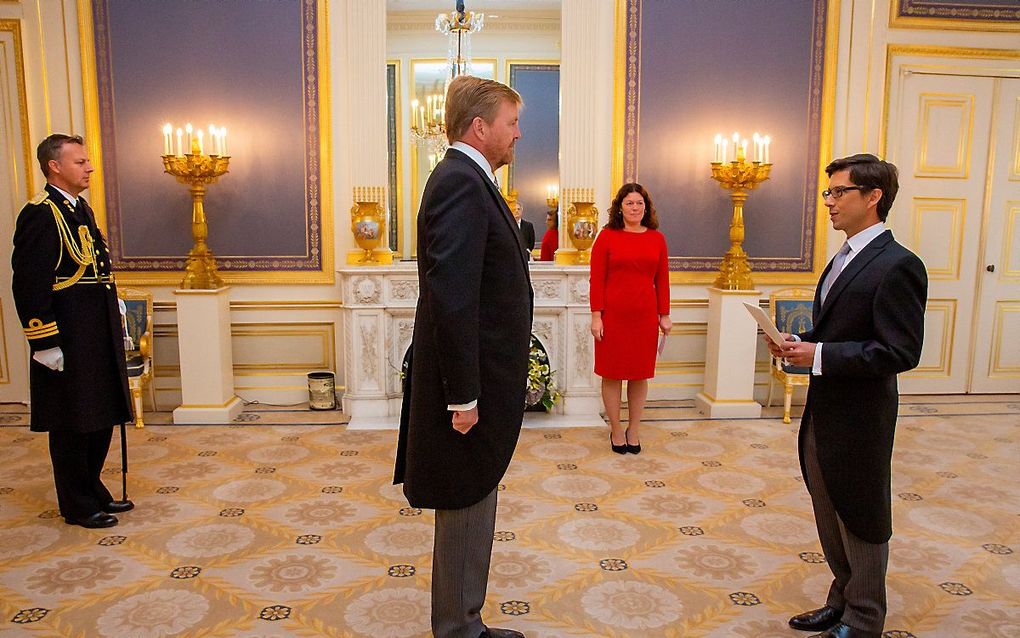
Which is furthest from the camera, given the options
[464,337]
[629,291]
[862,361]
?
[629,291]

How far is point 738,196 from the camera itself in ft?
16.8

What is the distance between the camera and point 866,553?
2105 millimetres

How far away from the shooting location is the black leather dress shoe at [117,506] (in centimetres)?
329

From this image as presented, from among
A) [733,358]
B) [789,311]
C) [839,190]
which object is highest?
[839,190]

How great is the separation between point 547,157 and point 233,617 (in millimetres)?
4022

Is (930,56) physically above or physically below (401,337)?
above

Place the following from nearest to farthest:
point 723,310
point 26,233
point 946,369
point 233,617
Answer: point 233,617 → point 26,233 → point 723,310 → point 946,369

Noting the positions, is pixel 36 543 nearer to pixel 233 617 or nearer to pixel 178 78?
pixel 233 617

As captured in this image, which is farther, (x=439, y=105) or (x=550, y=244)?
(x=439, y=105)

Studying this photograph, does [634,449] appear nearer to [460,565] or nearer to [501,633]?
[501,633]

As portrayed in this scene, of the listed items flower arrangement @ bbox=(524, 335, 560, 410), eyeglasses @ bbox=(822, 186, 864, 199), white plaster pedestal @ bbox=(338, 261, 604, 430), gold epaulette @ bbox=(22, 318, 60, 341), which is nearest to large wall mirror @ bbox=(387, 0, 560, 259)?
white plaster pedestal @ bbox=(338, 261, 604, 430)

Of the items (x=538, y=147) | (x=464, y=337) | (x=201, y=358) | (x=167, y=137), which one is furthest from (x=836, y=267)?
(x=167, y=137)

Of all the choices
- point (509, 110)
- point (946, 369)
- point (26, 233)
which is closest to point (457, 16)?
point (26, 233)

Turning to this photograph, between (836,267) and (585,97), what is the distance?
3384 millimetres
